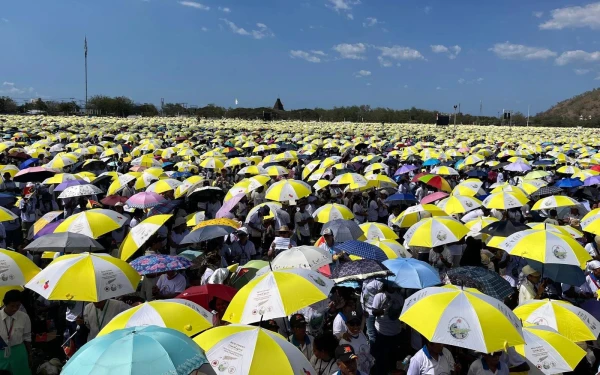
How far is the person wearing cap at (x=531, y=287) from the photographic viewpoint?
603 centimetres

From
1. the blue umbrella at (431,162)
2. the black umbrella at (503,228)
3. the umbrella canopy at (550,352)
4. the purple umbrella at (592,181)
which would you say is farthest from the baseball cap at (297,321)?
the blue umbrella at (431,162)

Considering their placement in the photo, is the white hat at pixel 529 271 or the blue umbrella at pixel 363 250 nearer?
the blue umbrella at pixel 363 250

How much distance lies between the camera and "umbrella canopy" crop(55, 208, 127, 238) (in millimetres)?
7215

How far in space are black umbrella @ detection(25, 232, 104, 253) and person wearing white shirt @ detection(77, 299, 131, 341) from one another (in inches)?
54.1

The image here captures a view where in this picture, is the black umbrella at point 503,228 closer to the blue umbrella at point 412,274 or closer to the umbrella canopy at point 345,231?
the umbrella canopy at point 345,231

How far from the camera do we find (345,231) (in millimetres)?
7215

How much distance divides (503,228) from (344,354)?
4640 millimetres

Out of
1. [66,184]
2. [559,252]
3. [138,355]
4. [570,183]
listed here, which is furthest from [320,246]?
[570,183]

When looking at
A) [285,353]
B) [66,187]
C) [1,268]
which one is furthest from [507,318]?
[66,187]

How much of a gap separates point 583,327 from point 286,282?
294cm

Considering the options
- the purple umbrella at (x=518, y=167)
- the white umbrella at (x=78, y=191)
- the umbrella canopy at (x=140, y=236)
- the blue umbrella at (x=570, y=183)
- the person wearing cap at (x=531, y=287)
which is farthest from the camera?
the purple umbrella at (x=518, y=167)

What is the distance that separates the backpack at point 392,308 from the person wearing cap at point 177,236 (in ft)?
12.9

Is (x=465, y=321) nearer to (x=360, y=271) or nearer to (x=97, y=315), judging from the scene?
(x=360, y=271)

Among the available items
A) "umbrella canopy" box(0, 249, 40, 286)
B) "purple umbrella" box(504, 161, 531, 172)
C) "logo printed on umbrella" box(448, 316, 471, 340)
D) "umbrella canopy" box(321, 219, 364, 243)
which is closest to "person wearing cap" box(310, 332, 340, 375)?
"logo printed on umbrella" box(448, 316, 471, 340)
